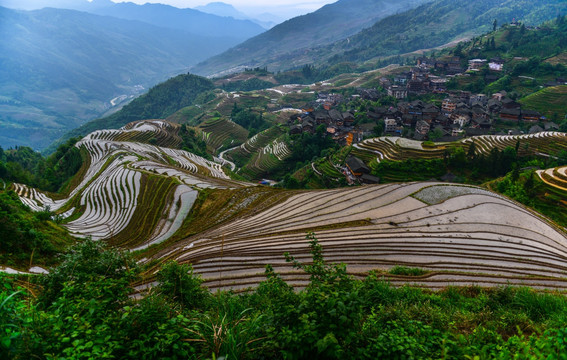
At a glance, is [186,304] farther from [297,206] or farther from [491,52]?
[491,52]

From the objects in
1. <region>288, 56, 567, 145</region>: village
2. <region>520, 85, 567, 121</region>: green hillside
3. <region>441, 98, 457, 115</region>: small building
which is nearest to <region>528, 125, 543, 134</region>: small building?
<region>288, 56, 567, 145</region>: village

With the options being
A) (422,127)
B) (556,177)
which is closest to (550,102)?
(422,127)

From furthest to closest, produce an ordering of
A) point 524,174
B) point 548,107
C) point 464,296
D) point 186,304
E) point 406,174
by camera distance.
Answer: point 548,107, point 406,174, point 524,174, point 464,296, point 186,304

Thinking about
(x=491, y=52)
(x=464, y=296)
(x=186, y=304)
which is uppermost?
(x=491, y=52)

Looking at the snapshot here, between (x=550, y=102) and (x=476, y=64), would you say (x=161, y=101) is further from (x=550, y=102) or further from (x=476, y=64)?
(x=550, y=102)

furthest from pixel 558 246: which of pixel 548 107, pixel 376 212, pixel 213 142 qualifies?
pixel 213 142

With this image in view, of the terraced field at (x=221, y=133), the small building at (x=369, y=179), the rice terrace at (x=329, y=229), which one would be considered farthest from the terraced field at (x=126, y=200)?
the terraced field at (x=221, y=133)

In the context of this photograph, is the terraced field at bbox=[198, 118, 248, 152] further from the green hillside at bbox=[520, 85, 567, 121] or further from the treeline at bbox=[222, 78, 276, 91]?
the green hillside at bbox=[520, 85, 567, 121]

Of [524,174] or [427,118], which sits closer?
[524,174]
